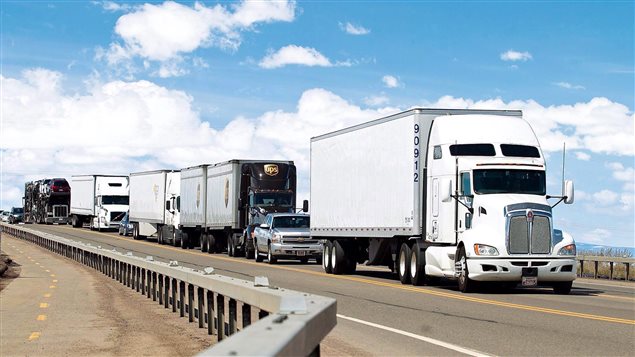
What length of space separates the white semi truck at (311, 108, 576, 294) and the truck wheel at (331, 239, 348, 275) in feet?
8.97

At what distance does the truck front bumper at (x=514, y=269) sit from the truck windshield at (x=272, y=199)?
22.5 meters

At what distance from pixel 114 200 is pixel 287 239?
1628 inches

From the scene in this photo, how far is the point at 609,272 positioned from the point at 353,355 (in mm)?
26213

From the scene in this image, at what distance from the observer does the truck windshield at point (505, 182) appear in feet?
78.3

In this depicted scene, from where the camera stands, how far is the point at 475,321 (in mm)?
16203

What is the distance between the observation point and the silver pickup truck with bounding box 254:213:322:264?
39.6m

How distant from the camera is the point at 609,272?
121ft

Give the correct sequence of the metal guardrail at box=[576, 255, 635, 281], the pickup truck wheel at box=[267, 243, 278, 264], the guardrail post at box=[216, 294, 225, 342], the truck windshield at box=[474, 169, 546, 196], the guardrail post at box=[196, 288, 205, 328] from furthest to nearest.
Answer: the pickup truck wheel at box=[267, 243, 278, 264], the metal guardrail at box=[576, 255, 635, 281], the truck windshield at box=[474, 169, 546, 196], the guardrail post at box=[196, 288, 205, 328], the guardrail post at box=[216, 294, 225, 342]

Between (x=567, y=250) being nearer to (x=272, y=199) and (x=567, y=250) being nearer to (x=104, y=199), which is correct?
(x=272, y=199)

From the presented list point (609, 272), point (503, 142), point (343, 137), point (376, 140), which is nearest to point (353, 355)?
point (503, 142)

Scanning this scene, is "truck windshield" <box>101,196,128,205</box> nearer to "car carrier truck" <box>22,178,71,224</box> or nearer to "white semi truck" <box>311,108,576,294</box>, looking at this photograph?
"car carrier truck" <box>22,178,71,224</box>

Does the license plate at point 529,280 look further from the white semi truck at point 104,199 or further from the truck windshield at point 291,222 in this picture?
the white semi truck at point 104,199

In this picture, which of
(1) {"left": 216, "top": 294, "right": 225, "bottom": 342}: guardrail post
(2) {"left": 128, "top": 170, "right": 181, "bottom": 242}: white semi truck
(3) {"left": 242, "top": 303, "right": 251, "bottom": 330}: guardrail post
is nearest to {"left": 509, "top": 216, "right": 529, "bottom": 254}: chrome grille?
(1) {"left": 216, "top": 294, "right": 225, "bottom": 342}: guardrail post

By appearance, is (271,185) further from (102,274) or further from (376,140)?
(376,140)
